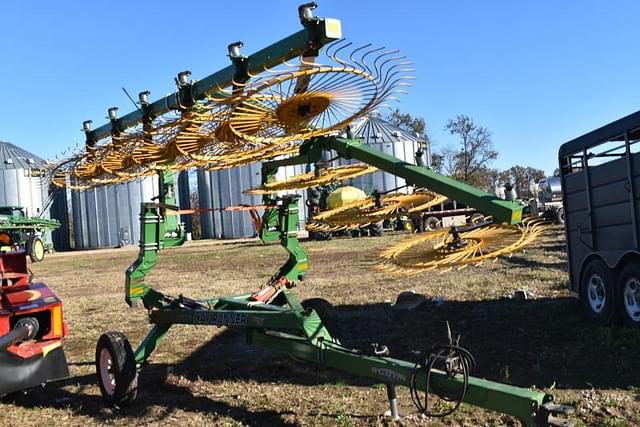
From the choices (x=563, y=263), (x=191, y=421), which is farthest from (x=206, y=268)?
(x=191, y=421)

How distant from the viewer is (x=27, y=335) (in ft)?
17.4

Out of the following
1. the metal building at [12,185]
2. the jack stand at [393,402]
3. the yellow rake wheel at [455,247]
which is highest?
the metal building at [12,185]

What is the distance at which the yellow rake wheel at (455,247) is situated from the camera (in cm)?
371

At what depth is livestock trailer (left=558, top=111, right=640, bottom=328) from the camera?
6684 millimetres

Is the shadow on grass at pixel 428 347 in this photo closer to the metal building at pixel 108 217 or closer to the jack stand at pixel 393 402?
the jack stand at pixel 393 402

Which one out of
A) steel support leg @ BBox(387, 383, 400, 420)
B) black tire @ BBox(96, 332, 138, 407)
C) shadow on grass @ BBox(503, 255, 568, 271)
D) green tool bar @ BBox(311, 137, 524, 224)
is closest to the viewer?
green tool bar @ BBox(311, 137, 524, 224)

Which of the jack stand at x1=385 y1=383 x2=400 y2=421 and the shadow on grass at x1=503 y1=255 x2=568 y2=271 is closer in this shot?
the jack stand at x1=385 y1=383 x2=400 y2=421

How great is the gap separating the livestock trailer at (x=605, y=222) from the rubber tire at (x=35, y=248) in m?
25.2

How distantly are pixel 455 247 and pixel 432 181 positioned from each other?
50 cm

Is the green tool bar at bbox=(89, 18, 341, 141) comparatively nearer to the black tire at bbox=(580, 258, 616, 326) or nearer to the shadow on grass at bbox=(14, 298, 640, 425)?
the shadow on grass at bbox=(14, 298, 640, 425)

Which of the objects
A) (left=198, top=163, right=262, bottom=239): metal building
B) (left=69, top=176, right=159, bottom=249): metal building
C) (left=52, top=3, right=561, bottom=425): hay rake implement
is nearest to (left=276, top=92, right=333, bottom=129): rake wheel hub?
(left=52, top=3, right=561, bottom=425): hay rake implement

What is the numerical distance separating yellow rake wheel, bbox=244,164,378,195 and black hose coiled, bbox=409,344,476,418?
6.68 ft

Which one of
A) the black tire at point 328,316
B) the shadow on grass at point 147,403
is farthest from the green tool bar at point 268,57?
the shadow on grass at point 147,403

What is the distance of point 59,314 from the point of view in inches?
222
